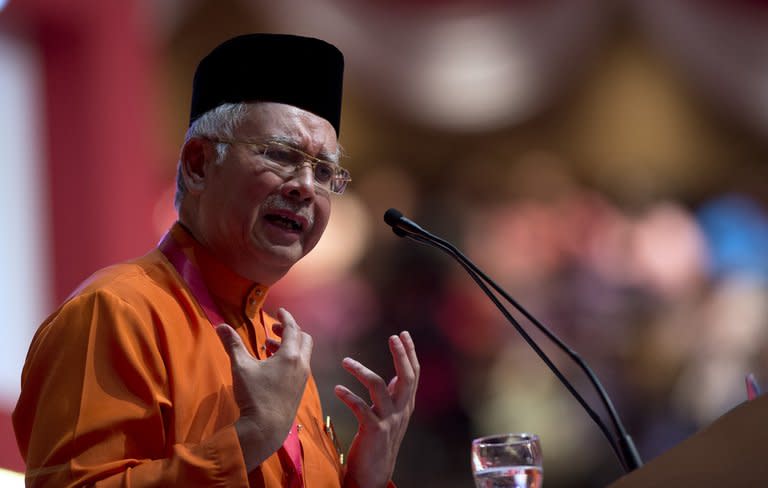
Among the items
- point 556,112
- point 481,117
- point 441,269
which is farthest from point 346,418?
point 556,112

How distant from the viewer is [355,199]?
782 cm

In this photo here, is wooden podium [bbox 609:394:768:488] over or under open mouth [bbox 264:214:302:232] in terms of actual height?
under

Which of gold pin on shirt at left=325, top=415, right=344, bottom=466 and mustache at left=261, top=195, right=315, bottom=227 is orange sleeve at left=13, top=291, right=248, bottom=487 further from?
gold pin on shirt at left=325, top=415, right=344, bottom=466

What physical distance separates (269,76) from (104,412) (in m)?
0.73

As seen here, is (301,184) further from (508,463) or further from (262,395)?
(508,463)

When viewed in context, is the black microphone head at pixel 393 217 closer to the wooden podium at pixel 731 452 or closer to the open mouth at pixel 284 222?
the open mouth at pixel 284 222

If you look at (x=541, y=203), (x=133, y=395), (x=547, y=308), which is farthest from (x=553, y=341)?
(x=541, y=203)

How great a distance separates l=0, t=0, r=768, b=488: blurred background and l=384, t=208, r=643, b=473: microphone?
11.7 feet

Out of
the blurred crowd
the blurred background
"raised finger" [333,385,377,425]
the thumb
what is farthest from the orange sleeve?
the blurred crowd

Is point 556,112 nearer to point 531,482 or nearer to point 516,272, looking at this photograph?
point 516,272

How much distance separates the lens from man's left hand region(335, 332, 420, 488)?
1.88m

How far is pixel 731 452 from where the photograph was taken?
4.25ft

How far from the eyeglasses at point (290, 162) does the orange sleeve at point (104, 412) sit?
14.9 inches

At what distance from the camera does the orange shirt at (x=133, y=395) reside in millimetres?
1427
